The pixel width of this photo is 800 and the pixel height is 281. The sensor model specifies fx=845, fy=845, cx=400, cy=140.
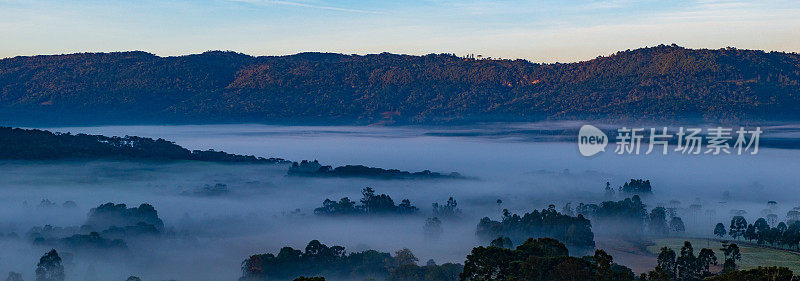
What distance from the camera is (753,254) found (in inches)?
4572

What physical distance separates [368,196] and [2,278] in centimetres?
8833

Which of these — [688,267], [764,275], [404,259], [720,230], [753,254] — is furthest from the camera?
[720,230]

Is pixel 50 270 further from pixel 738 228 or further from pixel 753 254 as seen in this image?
pixel 738 228

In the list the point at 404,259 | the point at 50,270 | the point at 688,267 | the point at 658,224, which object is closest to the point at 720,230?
the point at 658,224

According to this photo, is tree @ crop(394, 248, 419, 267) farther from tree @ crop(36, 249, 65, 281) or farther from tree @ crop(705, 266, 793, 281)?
tree @ crop(705, 266, 793, 281)

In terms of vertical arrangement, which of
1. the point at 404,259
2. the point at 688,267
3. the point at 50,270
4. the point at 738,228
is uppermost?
the point at 688,267

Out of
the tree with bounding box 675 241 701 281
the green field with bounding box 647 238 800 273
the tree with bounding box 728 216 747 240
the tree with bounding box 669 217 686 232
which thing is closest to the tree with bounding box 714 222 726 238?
the tree with bounding box 728 216 747 240

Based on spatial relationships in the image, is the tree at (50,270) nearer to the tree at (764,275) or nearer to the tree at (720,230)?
the tree at (764,275)

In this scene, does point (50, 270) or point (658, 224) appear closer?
point (50, 270)

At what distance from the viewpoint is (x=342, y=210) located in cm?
17475

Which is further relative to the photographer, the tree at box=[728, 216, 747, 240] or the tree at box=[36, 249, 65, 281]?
the tree at box=[728, 216, 747, 240]

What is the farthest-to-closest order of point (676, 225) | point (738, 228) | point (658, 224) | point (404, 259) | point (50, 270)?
point (676, 225) < point (658, 224) < point (738, 228) < point (404, 259) < point (50, 270)

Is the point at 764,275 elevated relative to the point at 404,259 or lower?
elevated

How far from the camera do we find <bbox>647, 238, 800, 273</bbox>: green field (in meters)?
106
